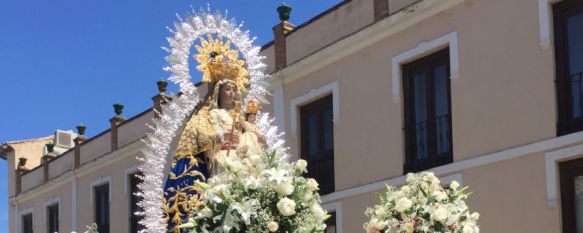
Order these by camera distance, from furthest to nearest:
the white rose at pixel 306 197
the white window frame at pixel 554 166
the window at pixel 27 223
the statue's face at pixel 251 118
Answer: the window at pixel 27 223
the white window frame at pixel 554 166
the statue's face at pixel 251 118
the white rose at pixel 306 197

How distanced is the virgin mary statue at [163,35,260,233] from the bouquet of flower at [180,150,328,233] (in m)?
0.86

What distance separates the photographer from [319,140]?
51.2 ft

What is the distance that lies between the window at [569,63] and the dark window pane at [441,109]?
2.00m

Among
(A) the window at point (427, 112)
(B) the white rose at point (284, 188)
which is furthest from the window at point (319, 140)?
(B) the white rose at point (284, 188)

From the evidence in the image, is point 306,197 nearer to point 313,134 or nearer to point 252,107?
point 252,107

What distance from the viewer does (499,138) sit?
12.2 meters

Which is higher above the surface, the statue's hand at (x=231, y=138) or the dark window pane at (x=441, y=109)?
the dark window pane at (x=441, y=109)

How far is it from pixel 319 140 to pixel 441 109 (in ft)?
9.32

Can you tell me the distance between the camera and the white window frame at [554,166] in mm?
11227

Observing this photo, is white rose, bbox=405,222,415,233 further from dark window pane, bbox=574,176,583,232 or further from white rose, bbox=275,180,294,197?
dark window pane, bbox=574,176,583,232

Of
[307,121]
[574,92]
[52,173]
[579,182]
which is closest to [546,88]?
[574,92]

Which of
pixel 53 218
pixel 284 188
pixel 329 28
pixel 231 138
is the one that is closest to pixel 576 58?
pixel 329 28

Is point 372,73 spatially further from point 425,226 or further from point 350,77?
point 425,226

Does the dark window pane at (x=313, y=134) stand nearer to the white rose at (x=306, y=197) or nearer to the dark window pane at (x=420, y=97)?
the dark window pane at (x=420, y=97)
